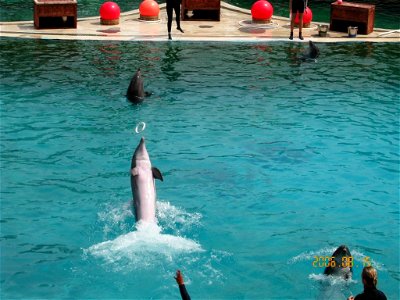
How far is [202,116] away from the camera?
62.4 ft

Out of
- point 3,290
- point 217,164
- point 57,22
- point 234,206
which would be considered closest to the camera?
point 3,290

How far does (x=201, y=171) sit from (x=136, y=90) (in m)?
4.78

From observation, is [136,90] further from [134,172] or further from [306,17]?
[306,17]

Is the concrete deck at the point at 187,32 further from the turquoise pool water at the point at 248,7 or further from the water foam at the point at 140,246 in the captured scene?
the water foam at the point at 140,246

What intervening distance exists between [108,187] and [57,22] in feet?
47.7

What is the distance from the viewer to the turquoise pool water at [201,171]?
11.9 meters

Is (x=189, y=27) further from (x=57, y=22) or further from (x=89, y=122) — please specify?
(x=89, y=122)

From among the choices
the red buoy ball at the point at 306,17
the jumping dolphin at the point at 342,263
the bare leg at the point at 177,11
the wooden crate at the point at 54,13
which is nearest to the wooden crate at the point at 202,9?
the bare leg at the point at 177,11

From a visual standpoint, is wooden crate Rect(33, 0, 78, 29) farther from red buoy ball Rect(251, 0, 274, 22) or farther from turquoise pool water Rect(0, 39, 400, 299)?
red buoy ball Rect(251, 0, 274, 22)

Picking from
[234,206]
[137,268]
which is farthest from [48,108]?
[137,268]

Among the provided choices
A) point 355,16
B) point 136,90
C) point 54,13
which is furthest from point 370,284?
point 54,13

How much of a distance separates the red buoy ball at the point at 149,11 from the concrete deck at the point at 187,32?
0.29m

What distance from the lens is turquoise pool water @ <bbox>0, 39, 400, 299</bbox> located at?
39.0 feet

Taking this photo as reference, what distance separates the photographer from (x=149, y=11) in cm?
2948
